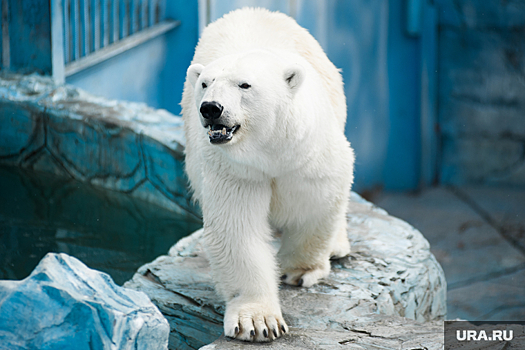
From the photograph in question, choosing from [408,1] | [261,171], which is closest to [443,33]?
[408,1]

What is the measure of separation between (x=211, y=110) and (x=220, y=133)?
0.07m

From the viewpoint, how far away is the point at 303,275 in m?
2.49

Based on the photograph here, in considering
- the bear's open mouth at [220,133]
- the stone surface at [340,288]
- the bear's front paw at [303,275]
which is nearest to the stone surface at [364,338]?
the stone surface at [340,288]

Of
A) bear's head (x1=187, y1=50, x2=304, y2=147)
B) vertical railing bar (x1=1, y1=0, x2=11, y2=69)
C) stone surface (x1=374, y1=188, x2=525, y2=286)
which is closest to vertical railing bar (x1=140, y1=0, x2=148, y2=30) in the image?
vertical railing bar (x1=1, y1=0, x2=11, y2=69)

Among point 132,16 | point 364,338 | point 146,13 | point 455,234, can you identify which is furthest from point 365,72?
point 364,338

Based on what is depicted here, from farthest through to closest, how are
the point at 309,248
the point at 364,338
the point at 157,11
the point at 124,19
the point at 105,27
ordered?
Answer: 1. the point at 157,11
2. the point at 124,19
3. the point at 105,27
4. the point at 309,248
5. the point at 364,338

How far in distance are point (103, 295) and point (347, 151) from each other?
1084 millimetres

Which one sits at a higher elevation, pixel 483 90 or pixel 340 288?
pixel 483 90

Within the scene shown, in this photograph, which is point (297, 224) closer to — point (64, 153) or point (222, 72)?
point (222, 72)

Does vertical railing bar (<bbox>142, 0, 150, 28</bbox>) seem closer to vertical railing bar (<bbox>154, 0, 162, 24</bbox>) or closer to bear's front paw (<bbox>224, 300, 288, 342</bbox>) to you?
vertical railing bar (<bbox>154, 0, 162, 24</bbox>)

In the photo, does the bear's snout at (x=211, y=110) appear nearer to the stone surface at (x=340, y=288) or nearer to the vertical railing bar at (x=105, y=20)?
the stone surface at (x=340, y=288)

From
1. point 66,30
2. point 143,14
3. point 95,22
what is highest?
point 143,14

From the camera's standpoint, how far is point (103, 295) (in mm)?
1733

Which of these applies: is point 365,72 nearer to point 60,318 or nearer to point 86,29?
point 86,29
